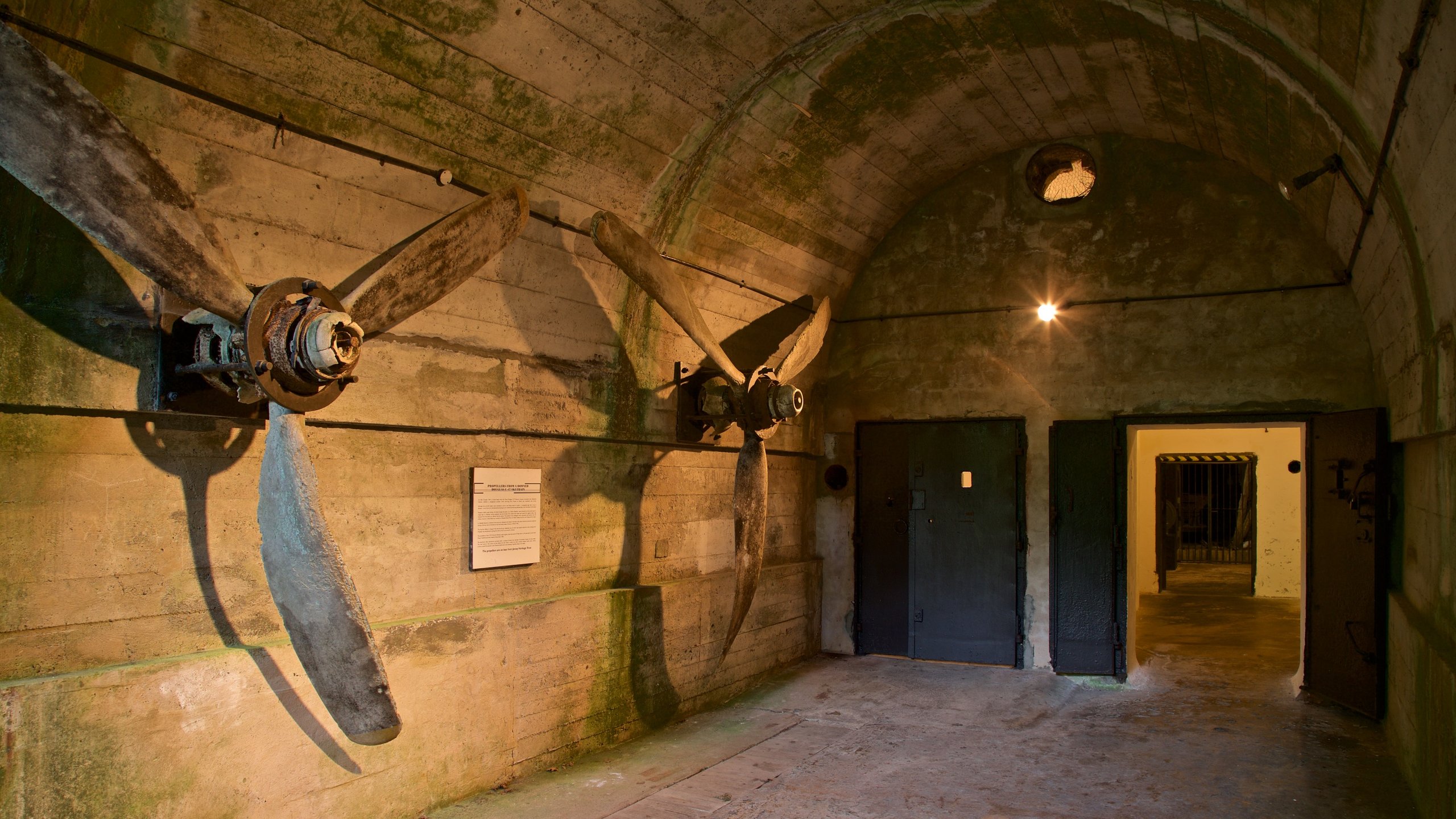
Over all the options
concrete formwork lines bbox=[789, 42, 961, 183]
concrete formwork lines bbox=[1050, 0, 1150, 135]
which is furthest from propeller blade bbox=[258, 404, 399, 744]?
concrete formwork lines bbox=[1050, 0, 1150, 135]

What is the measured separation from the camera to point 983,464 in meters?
8.24

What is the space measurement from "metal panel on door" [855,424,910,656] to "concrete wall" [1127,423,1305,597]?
5746 millimetres

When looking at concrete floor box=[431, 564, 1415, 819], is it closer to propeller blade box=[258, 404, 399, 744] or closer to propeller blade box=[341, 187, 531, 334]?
propeller blade box=[258, 404, 399, 744]

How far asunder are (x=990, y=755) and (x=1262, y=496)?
369 inches

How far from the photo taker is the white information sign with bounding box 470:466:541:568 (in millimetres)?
5145

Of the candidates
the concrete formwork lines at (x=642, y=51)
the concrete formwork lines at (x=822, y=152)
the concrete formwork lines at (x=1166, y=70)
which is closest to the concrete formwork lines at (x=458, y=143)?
the concrete formwork lines at (x=642, y=51)

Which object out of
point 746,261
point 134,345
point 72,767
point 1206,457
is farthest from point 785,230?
point 1206,457

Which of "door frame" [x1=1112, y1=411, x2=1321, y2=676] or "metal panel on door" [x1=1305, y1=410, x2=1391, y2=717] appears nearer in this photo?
"metal panel on door" [x1=1305, y1=410, x2=1391, y2=717]

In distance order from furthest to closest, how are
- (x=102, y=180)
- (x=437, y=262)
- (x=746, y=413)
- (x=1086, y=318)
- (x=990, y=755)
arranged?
(x=1086, y=318) → (x=746, y=413) → (x=990, y=755) → (x=437, y=262) → (x=102, y=180)

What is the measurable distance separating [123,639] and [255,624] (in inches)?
20.7

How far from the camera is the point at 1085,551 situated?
309 inches

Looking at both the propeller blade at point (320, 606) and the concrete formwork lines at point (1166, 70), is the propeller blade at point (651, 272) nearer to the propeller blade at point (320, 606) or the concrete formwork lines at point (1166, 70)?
the propeller blade at point (320, 606)

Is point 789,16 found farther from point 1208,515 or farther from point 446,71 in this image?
point 1208,515

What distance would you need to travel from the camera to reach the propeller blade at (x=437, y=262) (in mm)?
3945
